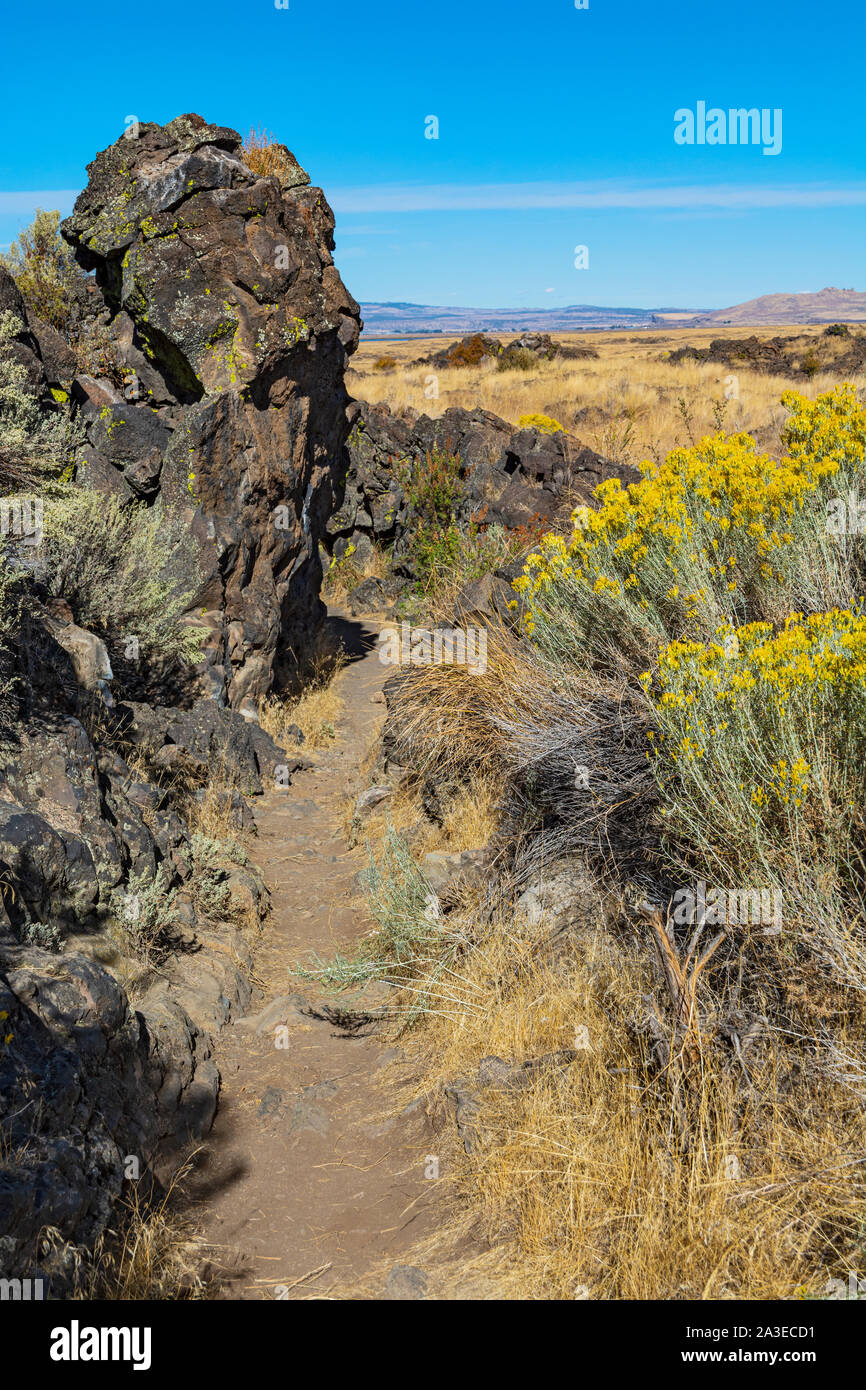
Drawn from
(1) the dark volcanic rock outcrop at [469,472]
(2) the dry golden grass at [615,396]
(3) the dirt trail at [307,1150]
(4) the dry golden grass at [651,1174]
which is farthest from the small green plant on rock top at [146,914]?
(2) the dry golden grass at [615,396]

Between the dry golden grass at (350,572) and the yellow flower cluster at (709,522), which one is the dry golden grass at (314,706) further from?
the yellow flower cluster at (709,522)

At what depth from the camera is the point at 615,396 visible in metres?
21.5

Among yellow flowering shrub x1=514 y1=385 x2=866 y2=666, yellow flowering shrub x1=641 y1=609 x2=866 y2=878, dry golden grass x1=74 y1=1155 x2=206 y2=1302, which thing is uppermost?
yellow flowering shrub x1=514 y1=385 x2=866 y2=666

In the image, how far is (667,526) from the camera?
4.62m

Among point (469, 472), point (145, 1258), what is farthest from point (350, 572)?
point (145, 1258)

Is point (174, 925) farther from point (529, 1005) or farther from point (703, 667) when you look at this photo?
point (703, 667)

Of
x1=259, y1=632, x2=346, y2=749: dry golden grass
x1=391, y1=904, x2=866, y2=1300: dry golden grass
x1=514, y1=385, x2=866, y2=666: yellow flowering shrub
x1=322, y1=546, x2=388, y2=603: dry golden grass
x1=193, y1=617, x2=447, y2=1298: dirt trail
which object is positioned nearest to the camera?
x1=391, y1=904, x2=866, y2=1300: dry golden grass

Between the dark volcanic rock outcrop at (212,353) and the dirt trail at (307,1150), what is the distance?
3.45 metres

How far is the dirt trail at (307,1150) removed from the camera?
313cm

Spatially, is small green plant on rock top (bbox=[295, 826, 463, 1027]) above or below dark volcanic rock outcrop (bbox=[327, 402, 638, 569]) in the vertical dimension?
below

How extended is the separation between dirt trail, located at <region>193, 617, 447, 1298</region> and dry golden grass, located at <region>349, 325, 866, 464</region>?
11.4m

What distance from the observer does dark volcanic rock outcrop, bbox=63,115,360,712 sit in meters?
7.89

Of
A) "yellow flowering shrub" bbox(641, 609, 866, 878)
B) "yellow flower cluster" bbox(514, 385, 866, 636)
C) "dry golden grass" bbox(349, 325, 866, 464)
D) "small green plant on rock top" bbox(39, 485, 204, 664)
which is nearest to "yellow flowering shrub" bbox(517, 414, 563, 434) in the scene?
"dry golden grass" bbox(349, 325, 866, 464)

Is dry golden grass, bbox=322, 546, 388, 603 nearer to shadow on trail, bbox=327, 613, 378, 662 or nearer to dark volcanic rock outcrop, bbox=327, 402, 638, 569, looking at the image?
dark volcanic rock outcrop, bbox=327, 402, 638, 569
